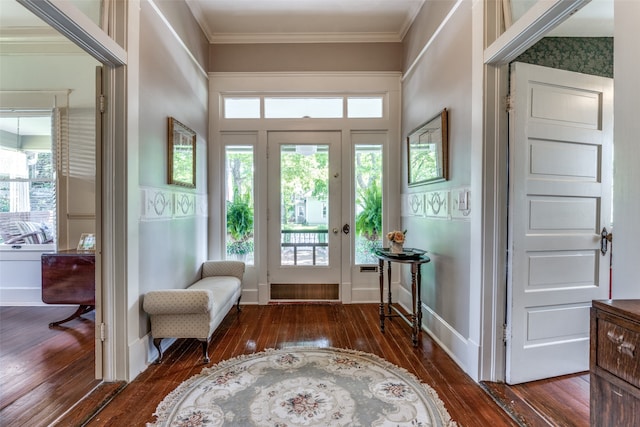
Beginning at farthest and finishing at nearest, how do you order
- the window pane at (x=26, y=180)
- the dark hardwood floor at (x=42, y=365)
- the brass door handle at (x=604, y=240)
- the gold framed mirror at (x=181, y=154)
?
the window pane at (x=26, y=180) < the gold framed mirror at (x=181, y=154) < the brass door handle at (x=604, y=240) < the dark hardwood floor at (x=42, y=365)

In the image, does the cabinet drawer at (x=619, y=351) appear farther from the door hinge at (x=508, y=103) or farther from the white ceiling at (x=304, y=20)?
the white ceiling at (x=304, y=20)

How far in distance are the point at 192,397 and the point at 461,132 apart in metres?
2.58

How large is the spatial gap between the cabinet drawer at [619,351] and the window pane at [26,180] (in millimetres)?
4676

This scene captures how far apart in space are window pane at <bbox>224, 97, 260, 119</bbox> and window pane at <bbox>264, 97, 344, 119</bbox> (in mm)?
125

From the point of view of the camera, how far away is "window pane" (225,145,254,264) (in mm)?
3564

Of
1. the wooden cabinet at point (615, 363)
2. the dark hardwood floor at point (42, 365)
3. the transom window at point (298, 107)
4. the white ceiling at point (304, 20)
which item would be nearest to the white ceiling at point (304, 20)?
the white ceiling at point (304, 20)

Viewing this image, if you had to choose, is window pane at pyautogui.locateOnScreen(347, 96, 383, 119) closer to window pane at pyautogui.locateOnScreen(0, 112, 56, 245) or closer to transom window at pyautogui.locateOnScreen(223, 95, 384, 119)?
transom window at pyautogui.locateOnScreen(223, 95, 384, 119)

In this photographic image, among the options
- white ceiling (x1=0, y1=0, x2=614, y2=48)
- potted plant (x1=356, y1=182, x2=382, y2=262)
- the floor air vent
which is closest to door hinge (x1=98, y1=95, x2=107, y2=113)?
white ceiling (x1=0, y1=0, x2=614, y2=48)

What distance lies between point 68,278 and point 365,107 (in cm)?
368

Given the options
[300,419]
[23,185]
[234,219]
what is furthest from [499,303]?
[23,185]

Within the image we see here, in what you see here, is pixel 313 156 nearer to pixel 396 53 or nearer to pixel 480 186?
pixel 396 53

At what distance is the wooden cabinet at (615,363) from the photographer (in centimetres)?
84

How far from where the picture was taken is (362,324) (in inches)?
115

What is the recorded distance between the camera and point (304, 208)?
357 centimetres
